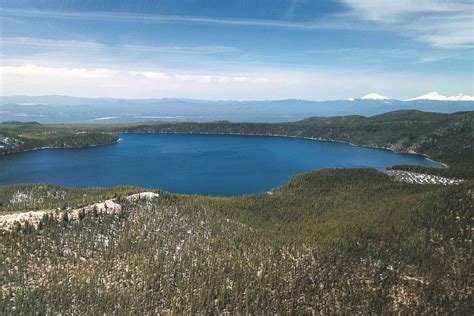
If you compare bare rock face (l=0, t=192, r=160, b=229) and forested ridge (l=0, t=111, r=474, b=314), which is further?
bare rock face (l=0, t=192, r=160, b=229)

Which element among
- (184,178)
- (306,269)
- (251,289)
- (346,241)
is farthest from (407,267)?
(184,178)

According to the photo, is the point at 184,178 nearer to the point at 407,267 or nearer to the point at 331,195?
the point at 331,195

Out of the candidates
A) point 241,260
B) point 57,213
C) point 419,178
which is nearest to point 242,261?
point 241,260

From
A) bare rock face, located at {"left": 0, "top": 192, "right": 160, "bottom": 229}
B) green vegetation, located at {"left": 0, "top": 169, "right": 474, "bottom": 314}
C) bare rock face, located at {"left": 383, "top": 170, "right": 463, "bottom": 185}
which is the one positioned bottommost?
green vegetation, located at {"left": 0, "top": 169, "right": 474, "bottom": 314}

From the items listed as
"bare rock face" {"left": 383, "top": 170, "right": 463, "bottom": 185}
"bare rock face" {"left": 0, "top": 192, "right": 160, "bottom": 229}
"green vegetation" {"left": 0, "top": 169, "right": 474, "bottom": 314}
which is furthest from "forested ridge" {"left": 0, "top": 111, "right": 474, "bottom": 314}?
"bare rock face" {"left": 383, "top": 170, "right": 463, "bottom": 185}

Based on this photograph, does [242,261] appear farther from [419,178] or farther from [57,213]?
[419,178]

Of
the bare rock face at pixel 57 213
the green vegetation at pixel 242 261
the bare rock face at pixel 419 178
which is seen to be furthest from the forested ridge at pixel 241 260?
the bare rock face at pixel 419 178

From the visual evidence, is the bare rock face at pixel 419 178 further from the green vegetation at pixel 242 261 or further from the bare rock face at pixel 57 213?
the bare rock face at pixel 57 213

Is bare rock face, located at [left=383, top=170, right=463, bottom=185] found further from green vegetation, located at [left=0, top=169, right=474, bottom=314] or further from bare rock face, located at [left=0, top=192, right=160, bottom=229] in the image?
bare rock face, located at [left=0, top=192, right=160, bottom=229]
